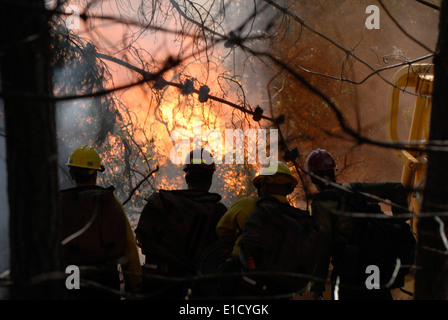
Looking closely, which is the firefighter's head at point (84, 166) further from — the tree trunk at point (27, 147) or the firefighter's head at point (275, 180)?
the tree trunk at point (27, 147)

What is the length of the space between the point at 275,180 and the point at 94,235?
1.51m

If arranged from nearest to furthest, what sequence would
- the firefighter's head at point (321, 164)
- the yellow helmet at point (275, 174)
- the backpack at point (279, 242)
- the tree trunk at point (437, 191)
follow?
the tree trunk at point (437, 191), the backpack at point (279, 242), the yellow helmet at point (275, 174), the firefighter's head at point (321, 164)

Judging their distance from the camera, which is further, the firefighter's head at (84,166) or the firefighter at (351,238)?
the firefighter's head at (84,166)

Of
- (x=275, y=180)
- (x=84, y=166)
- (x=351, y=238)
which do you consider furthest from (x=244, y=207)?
(x=84, y=166)

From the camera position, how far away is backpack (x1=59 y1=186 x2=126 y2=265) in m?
3.62

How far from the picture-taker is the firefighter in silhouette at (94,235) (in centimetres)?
362

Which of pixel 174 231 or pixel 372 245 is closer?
pixel 372 245

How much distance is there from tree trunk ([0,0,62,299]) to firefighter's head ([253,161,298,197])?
6.79 ft

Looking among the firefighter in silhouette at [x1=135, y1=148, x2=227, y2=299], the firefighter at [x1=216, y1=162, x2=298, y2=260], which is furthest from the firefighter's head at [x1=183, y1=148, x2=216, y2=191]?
the firefighter at [x1=216, y1=162, x2=298, y2=260]

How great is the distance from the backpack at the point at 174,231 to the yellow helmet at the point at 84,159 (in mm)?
603

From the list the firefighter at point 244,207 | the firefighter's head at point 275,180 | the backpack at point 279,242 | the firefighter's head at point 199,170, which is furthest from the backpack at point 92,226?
the firefighter's head at point 275,180

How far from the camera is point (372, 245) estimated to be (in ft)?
12.3

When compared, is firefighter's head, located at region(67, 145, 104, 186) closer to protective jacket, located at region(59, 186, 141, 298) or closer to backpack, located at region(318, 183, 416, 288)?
protective jacket, located at region(59, 186, 141, 298)

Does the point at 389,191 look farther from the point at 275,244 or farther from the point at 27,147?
the point at 27,147
